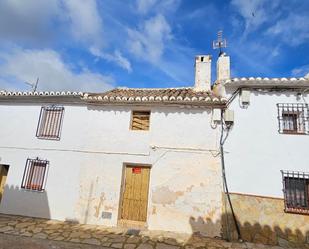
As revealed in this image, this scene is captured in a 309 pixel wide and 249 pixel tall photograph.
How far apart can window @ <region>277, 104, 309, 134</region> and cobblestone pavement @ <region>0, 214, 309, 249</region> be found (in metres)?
3.82

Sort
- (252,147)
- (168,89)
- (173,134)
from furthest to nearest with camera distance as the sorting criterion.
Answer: (168,89) < (173,134) < (252,147)

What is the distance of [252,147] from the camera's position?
7.16m

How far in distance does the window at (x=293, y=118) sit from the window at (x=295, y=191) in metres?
1.44

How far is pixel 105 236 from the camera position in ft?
21.5

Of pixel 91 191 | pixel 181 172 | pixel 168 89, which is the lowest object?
pixel 91 191

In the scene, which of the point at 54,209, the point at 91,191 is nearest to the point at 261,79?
the point at 91,191

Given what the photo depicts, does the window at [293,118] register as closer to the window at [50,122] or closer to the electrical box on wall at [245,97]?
the electrical box on wall at [245,97]

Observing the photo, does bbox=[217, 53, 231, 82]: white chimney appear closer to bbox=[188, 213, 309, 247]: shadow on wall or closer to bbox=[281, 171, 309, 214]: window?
bbox=[281, 171, 309, 214]: window

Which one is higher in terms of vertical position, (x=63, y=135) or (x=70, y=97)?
(x=70, y=97)

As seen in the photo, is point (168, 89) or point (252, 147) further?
point (168, 89)

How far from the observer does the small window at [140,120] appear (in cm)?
830

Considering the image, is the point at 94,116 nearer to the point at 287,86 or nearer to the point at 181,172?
the point at 181,172

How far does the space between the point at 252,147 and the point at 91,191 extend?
6.08 meters

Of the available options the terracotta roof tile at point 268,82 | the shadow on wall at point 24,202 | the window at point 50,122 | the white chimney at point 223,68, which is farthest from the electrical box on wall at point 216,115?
the shadow on wall at point 24,202
